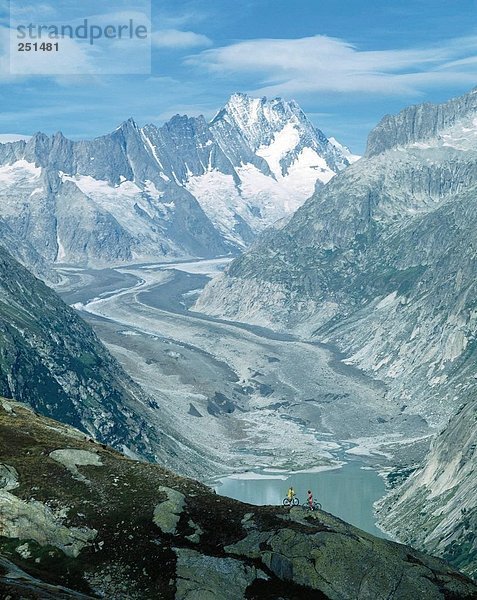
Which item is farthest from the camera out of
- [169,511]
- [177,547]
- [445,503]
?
[445,503]

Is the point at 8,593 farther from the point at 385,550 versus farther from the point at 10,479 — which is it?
the point at 385,550

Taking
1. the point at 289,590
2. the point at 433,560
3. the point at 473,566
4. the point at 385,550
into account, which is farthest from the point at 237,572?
the point at 473,566

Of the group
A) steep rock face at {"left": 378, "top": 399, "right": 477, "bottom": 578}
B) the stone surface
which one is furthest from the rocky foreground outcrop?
steep rock face at {"left": 378, "top": 399, "right": 477, "bottom": 578}

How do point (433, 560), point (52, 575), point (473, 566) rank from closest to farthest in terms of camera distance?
1. point (52, 575)
2. point (433, 560)
3. point (473, 566)

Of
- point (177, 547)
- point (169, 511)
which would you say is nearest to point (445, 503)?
point (169, 511)

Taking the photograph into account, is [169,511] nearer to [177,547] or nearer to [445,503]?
[177,547]

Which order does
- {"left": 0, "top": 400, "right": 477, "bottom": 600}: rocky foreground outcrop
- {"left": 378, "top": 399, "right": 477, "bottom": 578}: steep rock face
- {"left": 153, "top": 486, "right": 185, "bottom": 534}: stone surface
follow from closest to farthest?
{"left": 0, "top": 400, "right": 477, "bottom": 600}: rocky foreground outcrop
{"left": 153, "top": 486, "right": 185, "bottom": 534}: stone surface
{"left": 378, "top": 399, "right": 477, "bottom": 578}: steep rock face

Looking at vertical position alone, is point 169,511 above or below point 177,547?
above

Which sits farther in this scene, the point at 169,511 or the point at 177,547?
the point at 169,511

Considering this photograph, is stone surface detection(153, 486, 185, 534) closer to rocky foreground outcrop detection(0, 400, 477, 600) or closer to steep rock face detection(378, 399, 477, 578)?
rocky foreground outcrop detection(0, 400, 477, 600)
